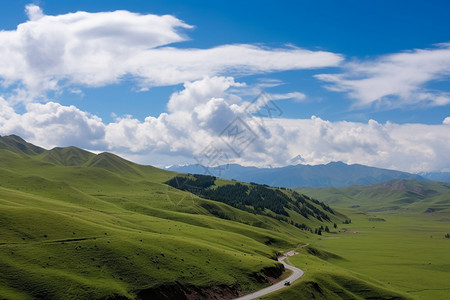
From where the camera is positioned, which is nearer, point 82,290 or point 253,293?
point 82,290

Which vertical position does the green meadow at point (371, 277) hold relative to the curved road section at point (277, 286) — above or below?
below

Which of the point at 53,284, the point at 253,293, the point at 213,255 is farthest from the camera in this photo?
the point at 213,255

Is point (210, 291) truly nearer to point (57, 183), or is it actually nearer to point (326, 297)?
point (326, 297)

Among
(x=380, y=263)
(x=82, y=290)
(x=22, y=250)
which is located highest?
(x=22, y=250)

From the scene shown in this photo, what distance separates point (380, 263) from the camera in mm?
172125

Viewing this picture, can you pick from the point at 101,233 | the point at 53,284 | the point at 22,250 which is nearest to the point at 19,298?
the point at 53,284

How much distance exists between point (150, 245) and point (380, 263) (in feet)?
436

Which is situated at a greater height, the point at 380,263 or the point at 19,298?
the point at 19,298

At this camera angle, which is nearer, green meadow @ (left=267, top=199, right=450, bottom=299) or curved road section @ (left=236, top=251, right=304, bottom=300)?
curved road section @ (left=236, top=251, right=304, bottom=300)

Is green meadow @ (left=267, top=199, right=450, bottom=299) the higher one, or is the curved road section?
the curved road section

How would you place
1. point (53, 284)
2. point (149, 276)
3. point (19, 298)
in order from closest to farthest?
point (19, 298), point (53, 284), point (149, 276)

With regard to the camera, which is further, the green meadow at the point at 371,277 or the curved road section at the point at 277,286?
the green meadow at the point at 371,277

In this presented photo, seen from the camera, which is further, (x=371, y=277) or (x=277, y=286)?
(x=371, y=277)

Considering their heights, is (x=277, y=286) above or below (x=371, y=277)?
above
